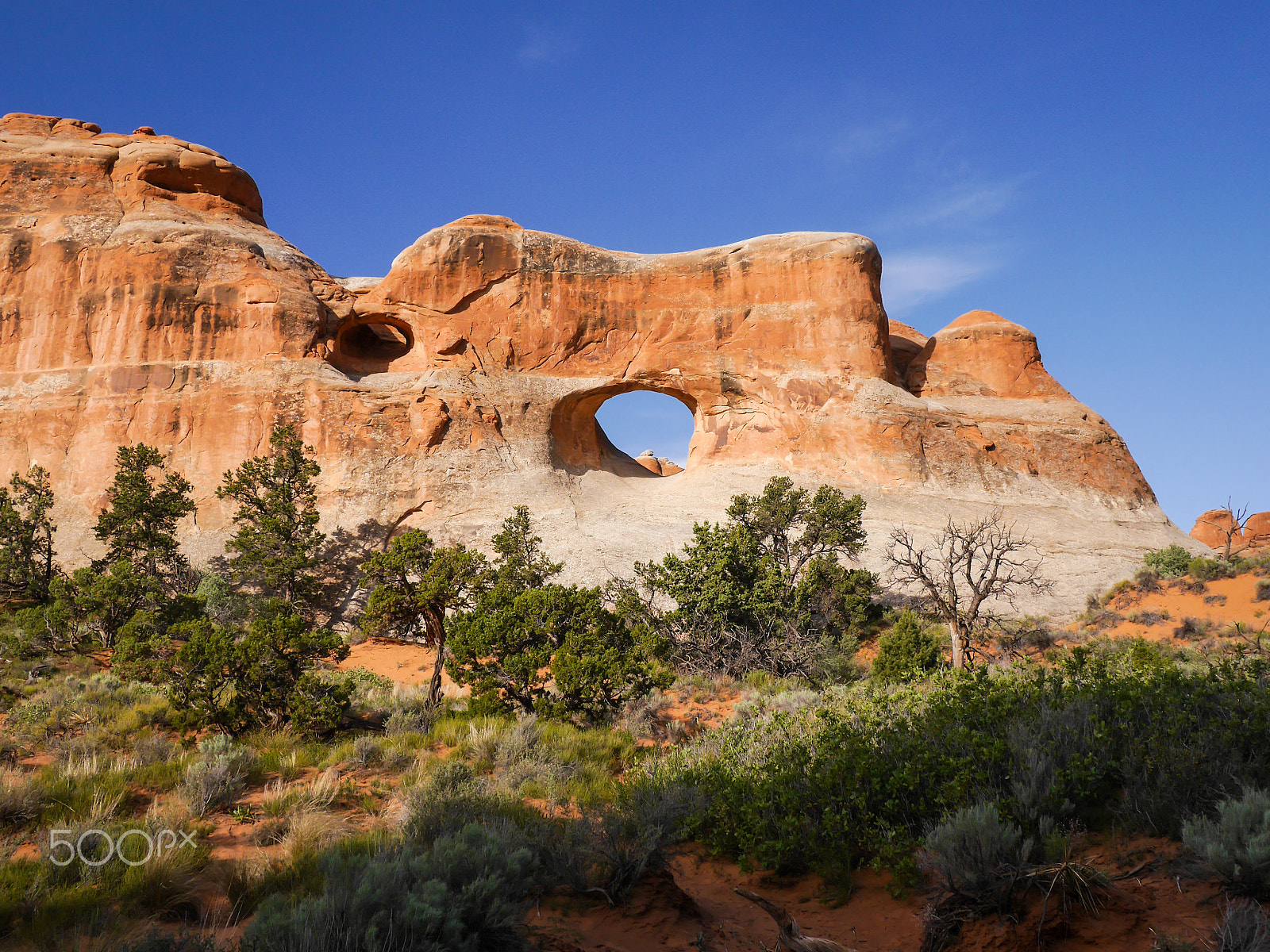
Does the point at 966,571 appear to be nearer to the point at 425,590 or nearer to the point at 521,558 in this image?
the point at 425,590

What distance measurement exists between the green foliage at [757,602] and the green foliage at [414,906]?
26.8 feet

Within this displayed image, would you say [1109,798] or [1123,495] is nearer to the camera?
[1109,798]

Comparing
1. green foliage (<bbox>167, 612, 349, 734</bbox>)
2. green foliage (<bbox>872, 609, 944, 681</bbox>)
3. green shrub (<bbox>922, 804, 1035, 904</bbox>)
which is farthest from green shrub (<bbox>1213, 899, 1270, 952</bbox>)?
green foliage (<bbox>872, 609, 944, 681</bbox>)

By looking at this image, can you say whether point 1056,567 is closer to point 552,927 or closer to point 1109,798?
point 1109,798

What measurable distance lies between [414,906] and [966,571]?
533 inches

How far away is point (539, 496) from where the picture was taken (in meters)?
25.6

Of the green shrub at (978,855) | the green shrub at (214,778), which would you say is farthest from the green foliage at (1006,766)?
the green shrub at (214,778)

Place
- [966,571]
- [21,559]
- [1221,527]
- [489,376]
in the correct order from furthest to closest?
1. [1221,527]
2. [489,376]
3. [21,559]
4. [966,571]

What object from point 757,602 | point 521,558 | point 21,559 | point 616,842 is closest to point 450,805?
point 616,842

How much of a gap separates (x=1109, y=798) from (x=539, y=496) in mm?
21869

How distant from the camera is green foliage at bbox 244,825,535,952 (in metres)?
3.40

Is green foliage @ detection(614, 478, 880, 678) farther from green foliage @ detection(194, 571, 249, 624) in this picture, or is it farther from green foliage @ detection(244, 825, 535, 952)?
green foliage @ detection(194, 571, 249, 624)

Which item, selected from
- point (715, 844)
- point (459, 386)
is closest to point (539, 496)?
point (459, 386)
